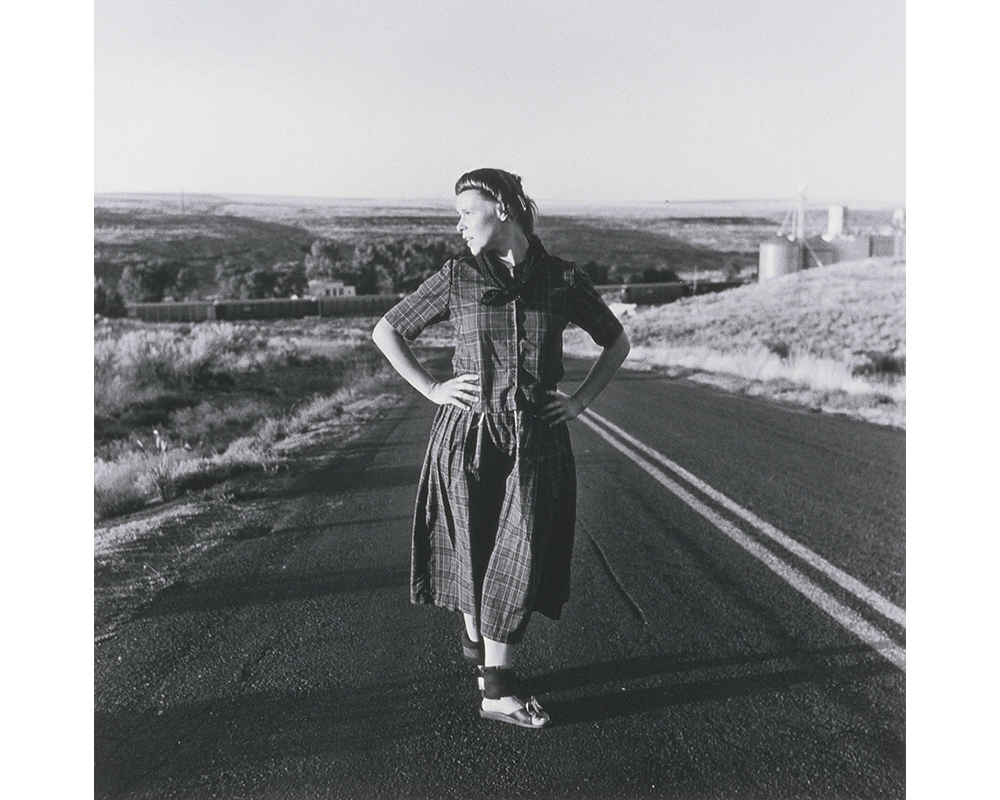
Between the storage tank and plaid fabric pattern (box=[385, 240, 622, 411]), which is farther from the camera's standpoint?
the storage tank

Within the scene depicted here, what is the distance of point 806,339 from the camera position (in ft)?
13.5

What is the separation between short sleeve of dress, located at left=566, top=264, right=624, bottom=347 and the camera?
8.82ft

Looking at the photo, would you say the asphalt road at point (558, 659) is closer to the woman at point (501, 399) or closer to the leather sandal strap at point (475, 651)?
the leather sandal strap at point (475, 651)

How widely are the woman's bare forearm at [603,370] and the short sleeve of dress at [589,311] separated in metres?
0.02

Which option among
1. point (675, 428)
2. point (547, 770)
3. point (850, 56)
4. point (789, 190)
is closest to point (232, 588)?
point (547, 770)

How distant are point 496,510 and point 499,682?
1.80 feet

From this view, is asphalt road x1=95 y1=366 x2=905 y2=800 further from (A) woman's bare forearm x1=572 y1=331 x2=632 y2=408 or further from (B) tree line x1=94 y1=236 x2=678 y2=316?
(A) woman's bare forearm x1=572 y1=331 x2=632 y2=408

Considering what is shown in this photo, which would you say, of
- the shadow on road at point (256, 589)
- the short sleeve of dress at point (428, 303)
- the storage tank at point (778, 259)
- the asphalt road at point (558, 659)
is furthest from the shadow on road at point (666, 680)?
the storage tank at point (778, 259)

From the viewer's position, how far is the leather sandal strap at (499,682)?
2725mm

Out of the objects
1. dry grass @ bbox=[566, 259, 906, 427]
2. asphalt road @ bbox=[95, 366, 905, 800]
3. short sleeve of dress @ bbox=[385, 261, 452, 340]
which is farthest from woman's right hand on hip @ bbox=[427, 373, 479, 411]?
dry grass @ bbox=[566, 259, 906, 427]

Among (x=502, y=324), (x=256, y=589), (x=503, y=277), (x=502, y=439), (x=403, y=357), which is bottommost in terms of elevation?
(x=256, y=589)

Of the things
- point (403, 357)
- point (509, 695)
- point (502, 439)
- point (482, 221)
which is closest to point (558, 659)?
point (509, 695)

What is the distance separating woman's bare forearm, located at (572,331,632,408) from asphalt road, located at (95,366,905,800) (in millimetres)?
723

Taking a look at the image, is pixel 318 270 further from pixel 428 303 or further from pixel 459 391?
pixel 459 391
